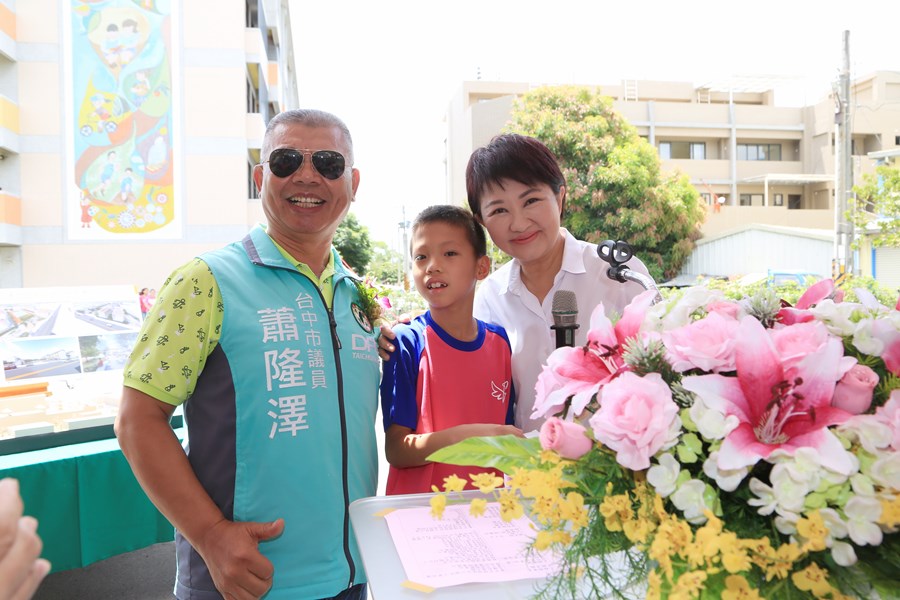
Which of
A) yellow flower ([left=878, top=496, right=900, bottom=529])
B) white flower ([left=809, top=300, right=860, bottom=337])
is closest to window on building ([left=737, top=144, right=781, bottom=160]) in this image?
white flower ([left=809, top=300, right=860, bottom=337])

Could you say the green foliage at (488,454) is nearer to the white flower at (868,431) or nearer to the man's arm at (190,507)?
the white flower at (868,431)

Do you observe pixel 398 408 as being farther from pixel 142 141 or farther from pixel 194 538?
pixel 142 141

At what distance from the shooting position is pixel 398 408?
2033 millimetres

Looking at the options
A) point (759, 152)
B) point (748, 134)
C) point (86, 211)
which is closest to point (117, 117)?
point (86, 211)

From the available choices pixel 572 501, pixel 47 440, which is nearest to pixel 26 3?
pixel 47 440

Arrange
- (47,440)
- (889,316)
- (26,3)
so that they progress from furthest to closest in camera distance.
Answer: (26,3)
(47,440)
(889,316)

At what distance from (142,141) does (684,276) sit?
16.5m

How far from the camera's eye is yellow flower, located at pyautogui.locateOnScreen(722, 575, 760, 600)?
Answer: 761 millimetres

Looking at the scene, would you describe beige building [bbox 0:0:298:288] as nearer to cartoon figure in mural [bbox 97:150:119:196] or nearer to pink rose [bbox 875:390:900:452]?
cartoon figure in mural [bbox 97:150:119:196]

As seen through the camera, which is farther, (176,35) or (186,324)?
(176,35)

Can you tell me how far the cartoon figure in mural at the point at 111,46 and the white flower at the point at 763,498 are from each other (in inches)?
776

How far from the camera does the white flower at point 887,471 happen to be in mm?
791

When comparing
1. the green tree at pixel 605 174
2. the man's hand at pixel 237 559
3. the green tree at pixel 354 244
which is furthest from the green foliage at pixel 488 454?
the green tree at pixel 354 244

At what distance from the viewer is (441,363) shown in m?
2.15
